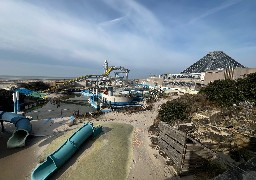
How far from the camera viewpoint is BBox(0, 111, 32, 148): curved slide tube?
781 inches

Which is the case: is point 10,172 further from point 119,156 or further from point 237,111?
point 237,111

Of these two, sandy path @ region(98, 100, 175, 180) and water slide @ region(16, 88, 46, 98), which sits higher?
water slide @ region(16, 88, 46, 98)

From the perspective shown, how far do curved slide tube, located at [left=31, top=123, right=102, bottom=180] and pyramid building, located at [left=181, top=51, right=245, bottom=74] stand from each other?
287ft

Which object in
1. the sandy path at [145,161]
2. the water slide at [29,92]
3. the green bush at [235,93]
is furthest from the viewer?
the water slide at [29,92]

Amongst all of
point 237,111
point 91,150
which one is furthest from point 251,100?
point 91,150

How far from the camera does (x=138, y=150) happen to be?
1777 cm

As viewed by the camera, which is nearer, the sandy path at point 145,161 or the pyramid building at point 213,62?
the sandy path at point 145,161

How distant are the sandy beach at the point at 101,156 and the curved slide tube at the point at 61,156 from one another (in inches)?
18.2

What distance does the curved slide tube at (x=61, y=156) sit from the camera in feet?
Result: 46.9

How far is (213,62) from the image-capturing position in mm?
102562

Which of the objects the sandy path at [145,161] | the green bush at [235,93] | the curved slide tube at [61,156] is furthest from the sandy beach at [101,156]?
the green bush at [235,93]

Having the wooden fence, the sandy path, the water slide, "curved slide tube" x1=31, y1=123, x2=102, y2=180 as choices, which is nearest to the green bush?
the sandy path

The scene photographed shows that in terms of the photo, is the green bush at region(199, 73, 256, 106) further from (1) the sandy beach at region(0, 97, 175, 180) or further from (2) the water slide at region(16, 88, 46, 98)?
(2) the water slide at region(16, 88, 46, 98)

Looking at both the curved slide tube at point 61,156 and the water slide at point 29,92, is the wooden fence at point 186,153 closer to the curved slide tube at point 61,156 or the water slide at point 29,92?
the curved slide tube at point 61,156
